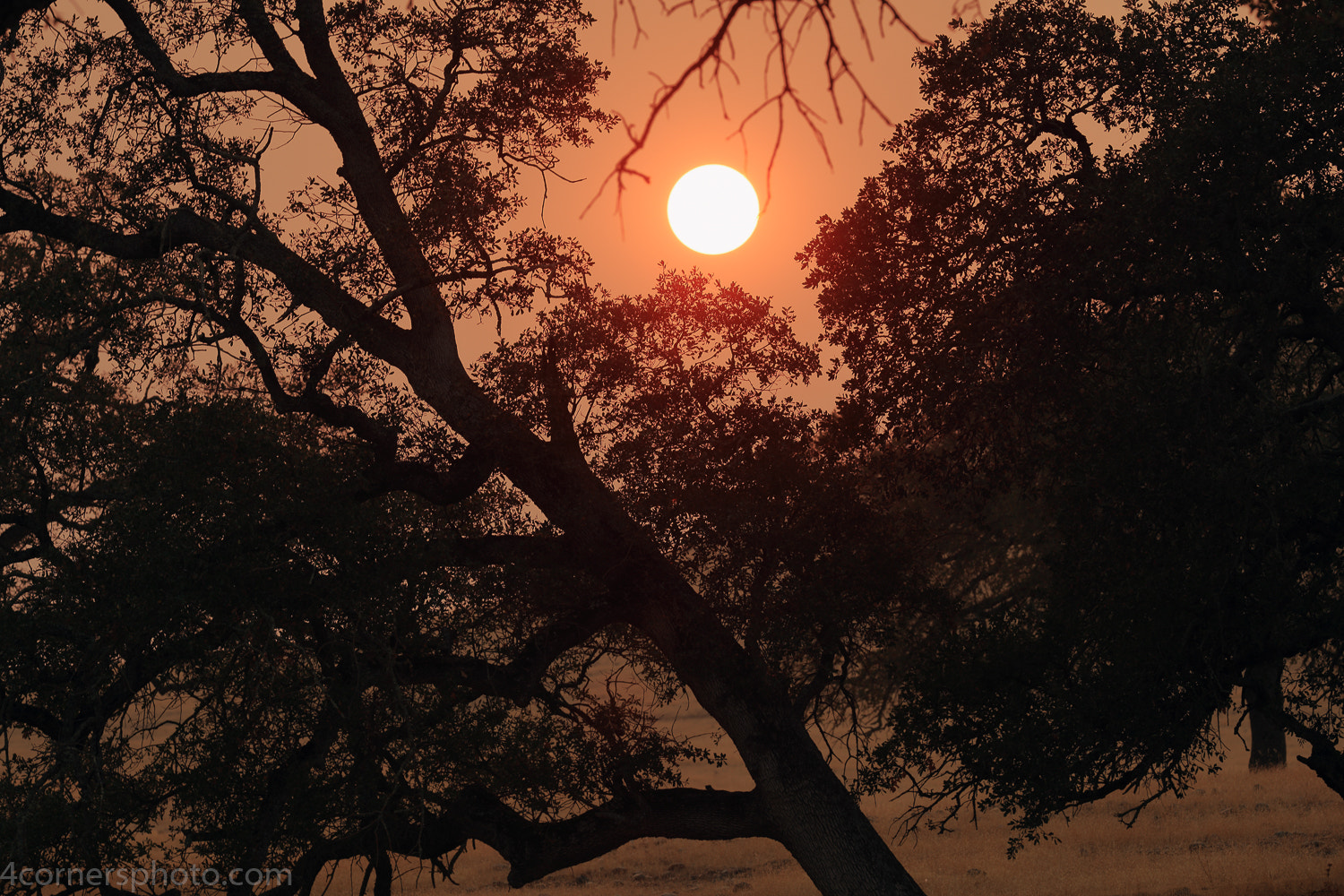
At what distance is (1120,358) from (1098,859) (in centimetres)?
1613

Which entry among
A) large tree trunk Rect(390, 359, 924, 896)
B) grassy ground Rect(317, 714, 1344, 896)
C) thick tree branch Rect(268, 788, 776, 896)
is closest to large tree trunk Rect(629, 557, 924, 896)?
large tree trunk Rect(390, 359, 924, 896)

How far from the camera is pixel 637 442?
12.8m

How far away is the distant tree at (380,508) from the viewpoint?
10609 mm

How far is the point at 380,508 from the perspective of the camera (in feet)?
37.8

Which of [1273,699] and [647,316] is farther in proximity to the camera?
[647,316]

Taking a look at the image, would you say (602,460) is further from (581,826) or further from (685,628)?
(581,826)

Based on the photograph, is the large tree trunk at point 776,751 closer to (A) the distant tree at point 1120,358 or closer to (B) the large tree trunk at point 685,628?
(B) the large tree trunk at point 685,628

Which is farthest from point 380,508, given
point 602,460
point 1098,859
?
point 1098,859

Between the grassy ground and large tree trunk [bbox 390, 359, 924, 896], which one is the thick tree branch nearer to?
large tree trunk [bbox 390, 359, 924, 896]

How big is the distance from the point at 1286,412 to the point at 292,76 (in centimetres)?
1131

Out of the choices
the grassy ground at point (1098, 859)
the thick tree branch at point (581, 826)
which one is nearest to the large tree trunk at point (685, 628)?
the thick tree branch at point (581, 826)

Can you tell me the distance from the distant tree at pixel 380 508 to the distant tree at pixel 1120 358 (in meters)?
1.58

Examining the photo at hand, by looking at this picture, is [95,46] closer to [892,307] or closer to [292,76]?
[292,76]

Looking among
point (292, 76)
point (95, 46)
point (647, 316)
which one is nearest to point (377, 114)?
point (292, 76)
